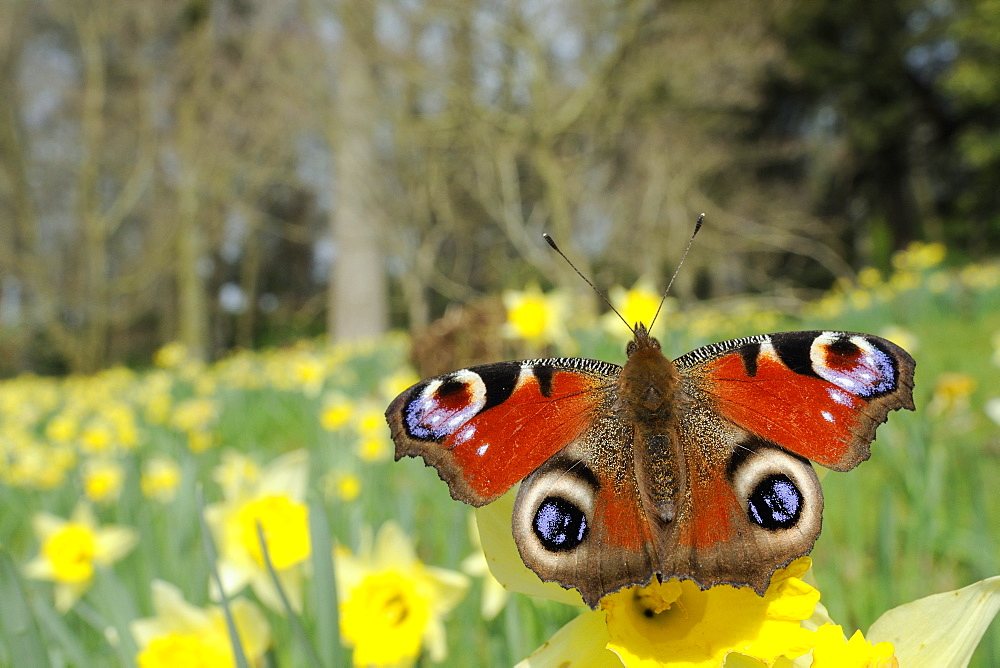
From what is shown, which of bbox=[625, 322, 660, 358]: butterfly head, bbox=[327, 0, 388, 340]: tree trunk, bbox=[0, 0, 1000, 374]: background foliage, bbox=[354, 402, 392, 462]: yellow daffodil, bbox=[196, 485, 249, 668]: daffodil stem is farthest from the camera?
bbox=[0, 0, 1000, 374]: background foliage

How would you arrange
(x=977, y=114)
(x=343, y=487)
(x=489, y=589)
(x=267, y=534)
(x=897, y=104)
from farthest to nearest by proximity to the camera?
(x=897, y=104), (x=977, y=114), (x=343, y=487), (x=489, y=589), (x=267, y=534)

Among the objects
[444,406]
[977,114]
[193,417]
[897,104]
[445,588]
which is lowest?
[977,114]

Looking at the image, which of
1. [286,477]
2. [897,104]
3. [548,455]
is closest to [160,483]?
[286,477]


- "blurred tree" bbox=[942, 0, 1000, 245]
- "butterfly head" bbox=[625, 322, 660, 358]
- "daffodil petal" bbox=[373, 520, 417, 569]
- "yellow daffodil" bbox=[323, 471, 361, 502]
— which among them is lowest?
"blurred tree" bbox=[942, 0, 1000, 245]

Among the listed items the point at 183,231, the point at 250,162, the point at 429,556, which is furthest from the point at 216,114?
the point at 429,556

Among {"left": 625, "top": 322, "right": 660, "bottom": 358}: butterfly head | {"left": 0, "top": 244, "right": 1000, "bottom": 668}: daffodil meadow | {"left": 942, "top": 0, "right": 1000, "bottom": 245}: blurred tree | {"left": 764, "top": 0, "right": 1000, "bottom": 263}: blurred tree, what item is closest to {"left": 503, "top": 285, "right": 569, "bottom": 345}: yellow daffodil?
{"left": 0, "top": 244, "right": 1000, "bottom": 668}: daffodil meadow

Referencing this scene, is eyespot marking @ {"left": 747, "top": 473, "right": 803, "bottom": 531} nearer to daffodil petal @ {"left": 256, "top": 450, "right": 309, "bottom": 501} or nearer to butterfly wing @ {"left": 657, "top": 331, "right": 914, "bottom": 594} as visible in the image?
butterfly wing @ {"left": 657, "top": 331, "right": 914, "bottom": 594}

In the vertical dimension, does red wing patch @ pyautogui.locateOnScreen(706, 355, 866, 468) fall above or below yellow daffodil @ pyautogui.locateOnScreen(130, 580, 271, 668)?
above

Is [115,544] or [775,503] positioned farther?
[115,544]

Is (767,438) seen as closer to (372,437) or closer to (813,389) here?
(813,389)
